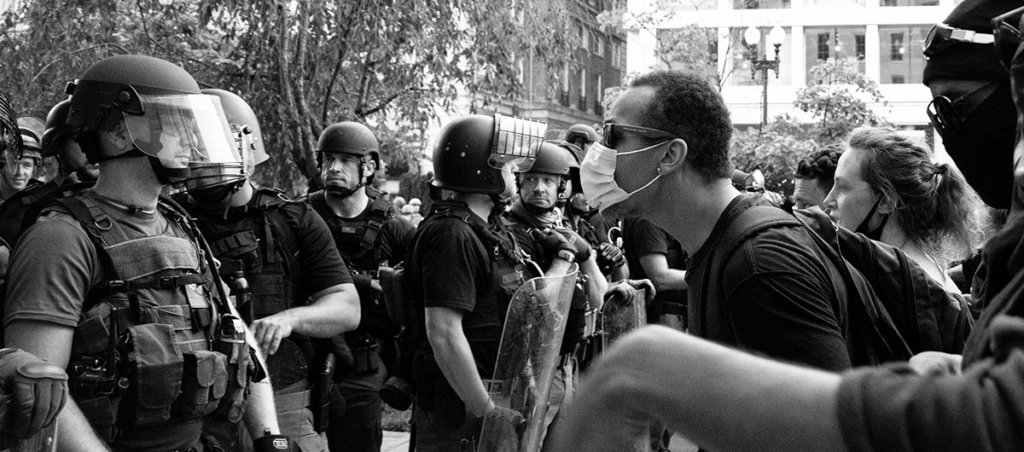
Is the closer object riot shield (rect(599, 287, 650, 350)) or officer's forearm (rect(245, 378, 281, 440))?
officer's forearm (rect(245, 378, 281, 440))

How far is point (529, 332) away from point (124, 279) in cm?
155

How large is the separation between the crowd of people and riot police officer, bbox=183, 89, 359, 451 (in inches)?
0.5

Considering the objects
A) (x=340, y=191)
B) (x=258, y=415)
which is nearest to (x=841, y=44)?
(x=340, y=191)

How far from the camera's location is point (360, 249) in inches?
273

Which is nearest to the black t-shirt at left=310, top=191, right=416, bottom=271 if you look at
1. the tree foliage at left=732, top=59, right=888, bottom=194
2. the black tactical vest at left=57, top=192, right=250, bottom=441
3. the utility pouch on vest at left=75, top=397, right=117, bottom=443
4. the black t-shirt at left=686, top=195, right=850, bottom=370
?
the black tactical vest at left=57, top=192, right=250, bottom=441

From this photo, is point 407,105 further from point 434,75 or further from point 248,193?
point 248,193

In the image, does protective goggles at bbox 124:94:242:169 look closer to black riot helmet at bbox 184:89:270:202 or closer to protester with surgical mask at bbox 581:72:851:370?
black riot helmet at bbox 184:89:270:202

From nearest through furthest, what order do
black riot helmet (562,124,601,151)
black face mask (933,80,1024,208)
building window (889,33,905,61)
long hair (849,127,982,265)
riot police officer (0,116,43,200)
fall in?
black face mask (933,80,1024,208) → long hair (849,127,982,265) → riot police officer (0,116,43,200) → black riot helmet (562,124,601,151) → building window (889,33,905,61)

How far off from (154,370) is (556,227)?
4.27 m

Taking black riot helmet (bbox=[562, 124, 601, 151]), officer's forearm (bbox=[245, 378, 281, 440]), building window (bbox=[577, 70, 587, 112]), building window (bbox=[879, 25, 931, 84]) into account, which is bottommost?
officer's forearm (bbox=[245, 378, 281, 440])

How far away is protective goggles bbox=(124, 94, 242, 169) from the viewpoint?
11.2 feet

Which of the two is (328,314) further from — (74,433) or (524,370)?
(74,433)

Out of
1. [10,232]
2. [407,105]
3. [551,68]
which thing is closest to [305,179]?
[407,105]

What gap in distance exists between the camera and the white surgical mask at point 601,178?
3439mm
